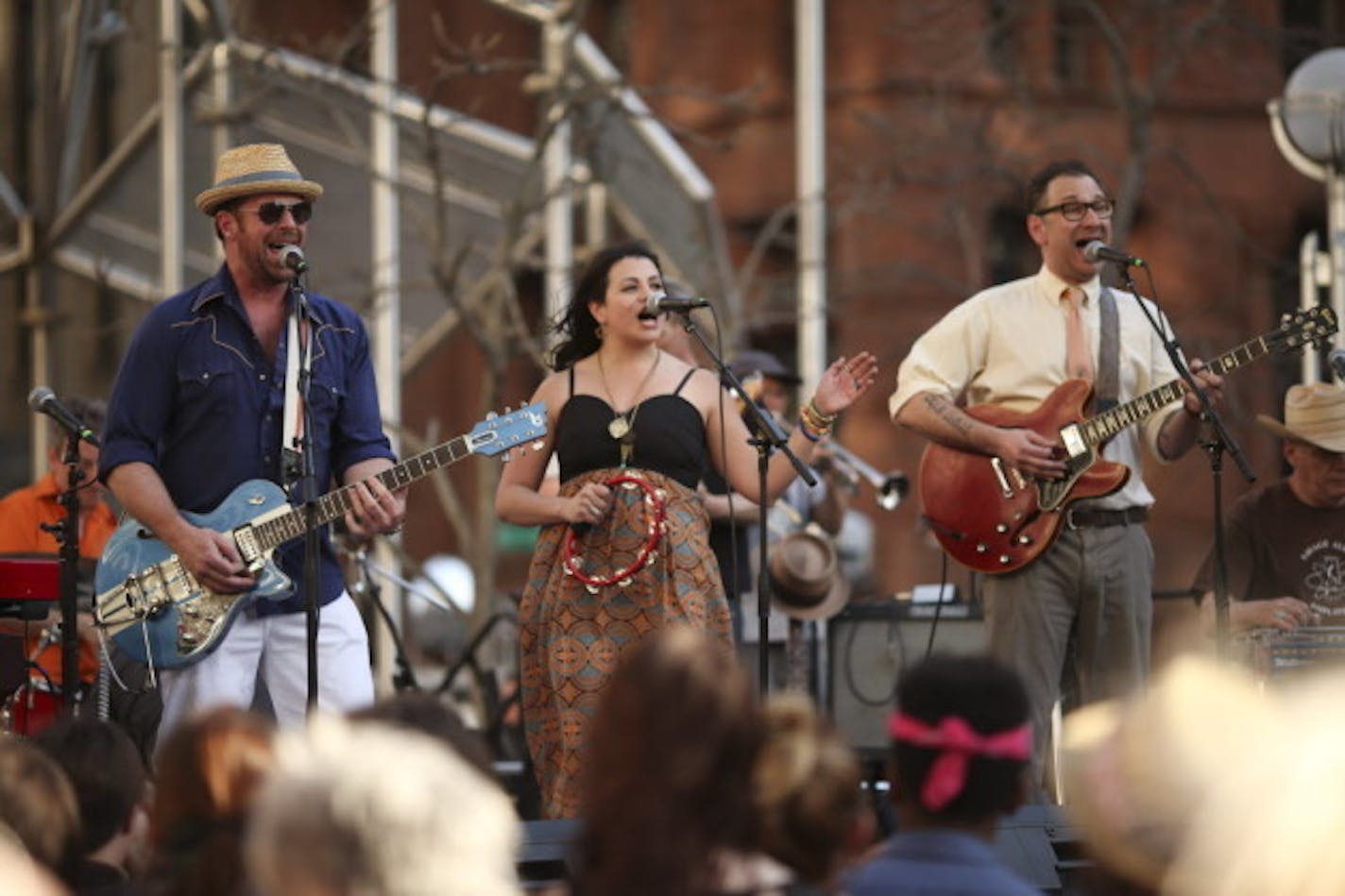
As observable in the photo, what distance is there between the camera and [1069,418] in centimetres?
848

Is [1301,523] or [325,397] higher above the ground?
[325,397]

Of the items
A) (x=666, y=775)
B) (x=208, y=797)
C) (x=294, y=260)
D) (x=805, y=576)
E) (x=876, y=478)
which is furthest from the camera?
(x=876, y=478)

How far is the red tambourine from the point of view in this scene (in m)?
7.95

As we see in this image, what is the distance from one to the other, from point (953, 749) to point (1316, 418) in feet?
17.1

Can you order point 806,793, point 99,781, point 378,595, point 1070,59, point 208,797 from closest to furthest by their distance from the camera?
point 806,793
point 208,797
point 99,781
point 378,595
point 1070,59

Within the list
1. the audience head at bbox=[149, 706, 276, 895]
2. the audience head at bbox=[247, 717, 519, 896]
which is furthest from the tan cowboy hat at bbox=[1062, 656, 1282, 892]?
the audience head at bbox=[149, 706, 276, 895]

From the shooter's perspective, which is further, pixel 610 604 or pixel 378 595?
pixel 378 595

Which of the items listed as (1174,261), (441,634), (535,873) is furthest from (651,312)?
(1174,261)

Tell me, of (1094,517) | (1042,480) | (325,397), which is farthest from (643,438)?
(1094,517)

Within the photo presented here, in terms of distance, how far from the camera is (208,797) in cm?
471

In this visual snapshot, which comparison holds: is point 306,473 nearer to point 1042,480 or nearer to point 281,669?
point 281,669

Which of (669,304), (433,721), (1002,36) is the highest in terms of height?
(1002,36)

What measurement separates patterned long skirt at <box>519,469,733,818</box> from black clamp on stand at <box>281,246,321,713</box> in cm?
87

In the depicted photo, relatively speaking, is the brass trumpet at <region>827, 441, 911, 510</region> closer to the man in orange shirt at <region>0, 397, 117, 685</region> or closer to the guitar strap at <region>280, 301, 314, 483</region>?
the man in orange shirt at <region>0, 397, 117, 685</region>
